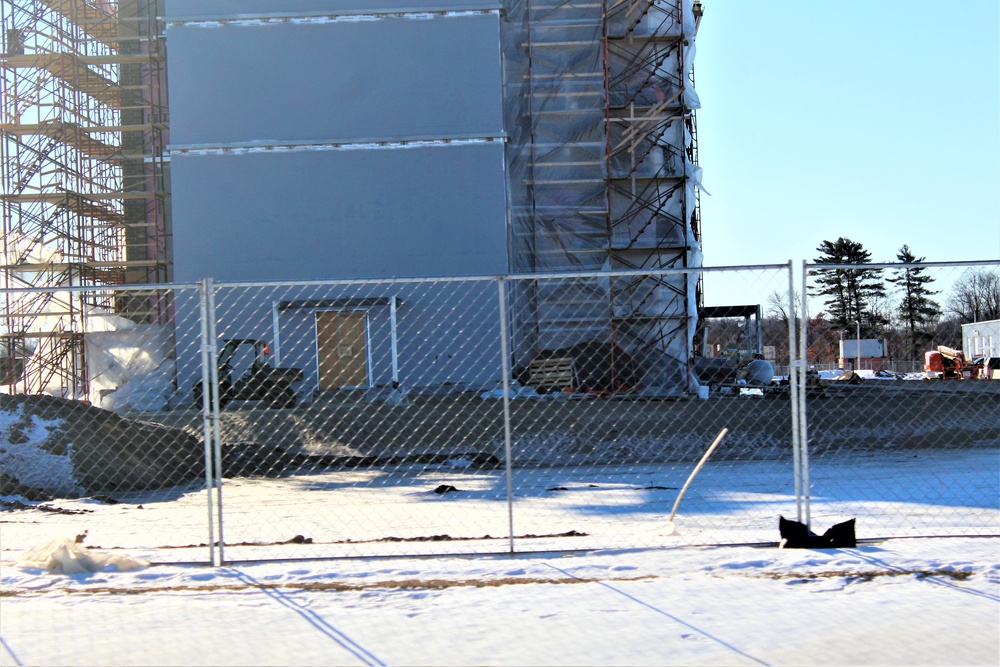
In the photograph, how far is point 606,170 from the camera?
26219 millimetres

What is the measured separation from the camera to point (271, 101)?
26.0 metres

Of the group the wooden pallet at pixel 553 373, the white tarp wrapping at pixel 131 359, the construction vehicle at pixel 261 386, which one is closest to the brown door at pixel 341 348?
the construction vehicle at pixel 261 386

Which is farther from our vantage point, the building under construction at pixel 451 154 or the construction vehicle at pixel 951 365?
the construction vehicle at pixel 951 365

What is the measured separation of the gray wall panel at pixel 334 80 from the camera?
25.8 m

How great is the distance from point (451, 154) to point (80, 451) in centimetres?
1594

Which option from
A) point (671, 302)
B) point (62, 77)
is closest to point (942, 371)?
point (671, 302)

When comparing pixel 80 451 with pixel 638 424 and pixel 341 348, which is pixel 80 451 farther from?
pixel 341 348

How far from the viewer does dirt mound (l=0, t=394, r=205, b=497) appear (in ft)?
37.4

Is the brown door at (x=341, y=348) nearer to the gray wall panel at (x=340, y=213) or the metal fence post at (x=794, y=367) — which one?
the gray wall panel at (x=340, y=213)

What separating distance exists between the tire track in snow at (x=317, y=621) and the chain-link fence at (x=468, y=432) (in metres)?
0.51

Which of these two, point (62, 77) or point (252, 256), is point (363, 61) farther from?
point (62, 77)

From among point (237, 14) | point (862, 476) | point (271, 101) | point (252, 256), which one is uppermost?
point (237, 14)

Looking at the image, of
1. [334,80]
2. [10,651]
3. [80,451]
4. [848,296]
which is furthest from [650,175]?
[848,296]

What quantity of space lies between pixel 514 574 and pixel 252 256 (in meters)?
21.2
